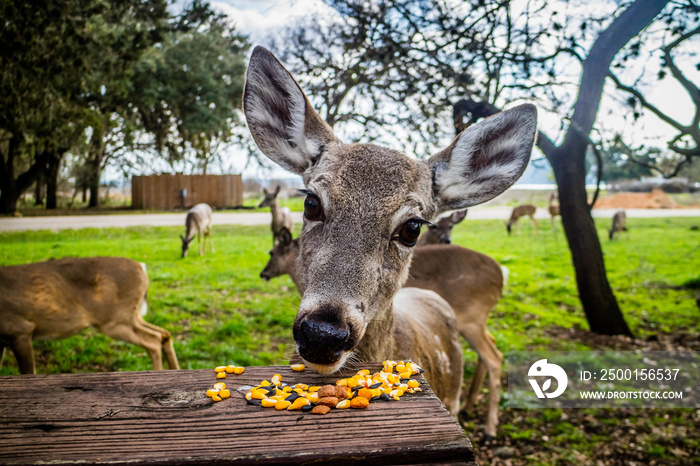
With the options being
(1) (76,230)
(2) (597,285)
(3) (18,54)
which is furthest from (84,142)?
(2) (597,285)

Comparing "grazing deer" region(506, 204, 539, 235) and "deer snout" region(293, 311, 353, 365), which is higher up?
"grazing deer" region(506, 204, 539, 235)

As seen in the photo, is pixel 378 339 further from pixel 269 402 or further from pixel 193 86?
pixel 193 86

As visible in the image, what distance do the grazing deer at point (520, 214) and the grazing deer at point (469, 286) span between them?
17.2 feet

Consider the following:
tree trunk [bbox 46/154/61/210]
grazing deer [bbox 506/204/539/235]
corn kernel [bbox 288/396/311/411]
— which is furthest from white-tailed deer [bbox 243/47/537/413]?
grazing deer [bbox 506/204/539/235]

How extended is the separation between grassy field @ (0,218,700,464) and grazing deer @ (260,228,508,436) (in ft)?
1.83

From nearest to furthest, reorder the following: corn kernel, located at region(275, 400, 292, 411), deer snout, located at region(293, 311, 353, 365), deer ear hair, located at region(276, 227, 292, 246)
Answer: corn kernel, located at region(275, 400, 292, 411)
deer snout, located at region(293, 311, 353, 365)
deer ear hair, located at region(276, 227, 292, 246)

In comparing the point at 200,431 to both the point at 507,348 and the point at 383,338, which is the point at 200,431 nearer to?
the point at 383,338

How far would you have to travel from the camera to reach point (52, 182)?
4344 mm

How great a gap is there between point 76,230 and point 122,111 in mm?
1804

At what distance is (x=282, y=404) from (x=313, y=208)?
1.01m

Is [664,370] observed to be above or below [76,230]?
below

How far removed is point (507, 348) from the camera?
611 centimetres

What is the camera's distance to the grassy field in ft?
13.5

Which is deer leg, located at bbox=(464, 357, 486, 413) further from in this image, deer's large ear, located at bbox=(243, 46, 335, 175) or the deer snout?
the deer snout
